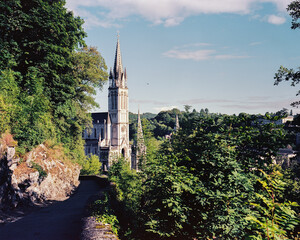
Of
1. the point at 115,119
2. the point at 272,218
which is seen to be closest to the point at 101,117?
the point at 115,119

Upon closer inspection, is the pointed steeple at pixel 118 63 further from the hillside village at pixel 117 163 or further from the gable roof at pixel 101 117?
the hillside village at pixel 117 163

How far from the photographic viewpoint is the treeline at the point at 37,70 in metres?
17.6

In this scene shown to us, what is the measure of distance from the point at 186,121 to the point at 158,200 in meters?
4.37

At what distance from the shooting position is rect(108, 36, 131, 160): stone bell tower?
294 feet

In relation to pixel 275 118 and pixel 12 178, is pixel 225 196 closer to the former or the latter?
pixel 275 118

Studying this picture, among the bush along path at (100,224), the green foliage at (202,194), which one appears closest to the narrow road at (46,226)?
the bush along path at (100,224)

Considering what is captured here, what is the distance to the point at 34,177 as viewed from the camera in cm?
1680

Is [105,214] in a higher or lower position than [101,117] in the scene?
lower

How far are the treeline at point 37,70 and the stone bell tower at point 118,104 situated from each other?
63.6m

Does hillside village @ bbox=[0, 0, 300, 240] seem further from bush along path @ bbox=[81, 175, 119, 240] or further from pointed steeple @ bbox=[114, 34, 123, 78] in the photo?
pointed steeple @ bbox=[114, 34, 123, 78]

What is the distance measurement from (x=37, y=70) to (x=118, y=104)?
70260mm

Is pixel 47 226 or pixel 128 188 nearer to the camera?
pixel 47 226

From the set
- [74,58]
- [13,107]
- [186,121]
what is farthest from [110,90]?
[186,121]

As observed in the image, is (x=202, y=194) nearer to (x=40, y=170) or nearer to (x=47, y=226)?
(x=47, y=226)
